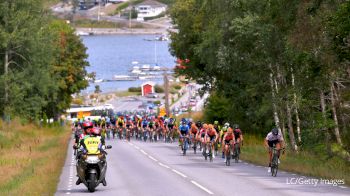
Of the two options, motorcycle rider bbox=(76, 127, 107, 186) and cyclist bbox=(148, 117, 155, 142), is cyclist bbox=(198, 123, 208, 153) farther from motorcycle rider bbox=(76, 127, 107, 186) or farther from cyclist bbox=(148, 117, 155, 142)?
cyclist bbox=(148, 117, 155, 142)

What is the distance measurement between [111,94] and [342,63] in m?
138

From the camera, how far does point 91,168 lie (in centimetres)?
2522

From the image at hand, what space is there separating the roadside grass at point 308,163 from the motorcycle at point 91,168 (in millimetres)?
6661

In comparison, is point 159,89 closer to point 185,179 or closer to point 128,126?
point 128,126

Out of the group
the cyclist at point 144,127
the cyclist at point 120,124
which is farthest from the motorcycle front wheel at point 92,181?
the cyclist at point 120,124

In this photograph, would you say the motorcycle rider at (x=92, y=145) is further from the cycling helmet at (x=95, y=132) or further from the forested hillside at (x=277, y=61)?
the forested hillside at (x=277, y=61)

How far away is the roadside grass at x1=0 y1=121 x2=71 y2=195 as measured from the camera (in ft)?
91.9

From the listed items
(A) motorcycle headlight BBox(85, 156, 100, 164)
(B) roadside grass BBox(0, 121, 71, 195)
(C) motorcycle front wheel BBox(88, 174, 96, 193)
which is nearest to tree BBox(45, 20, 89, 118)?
(B) roadside grass BBox(0, 121, 71, 195)

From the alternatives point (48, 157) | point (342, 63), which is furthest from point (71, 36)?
point (342, 63)

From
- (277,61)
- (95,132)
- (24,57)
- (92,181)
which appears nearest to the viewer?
(92,181)

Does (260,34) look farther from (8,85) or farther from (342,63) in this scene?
(8,85)

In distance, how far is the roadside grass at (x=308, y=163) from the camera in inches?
1181

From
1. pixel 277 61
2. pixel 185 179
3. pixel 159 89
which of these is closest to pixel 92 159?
pixel 185 179

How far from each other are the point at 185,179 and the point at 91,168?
482 cm
